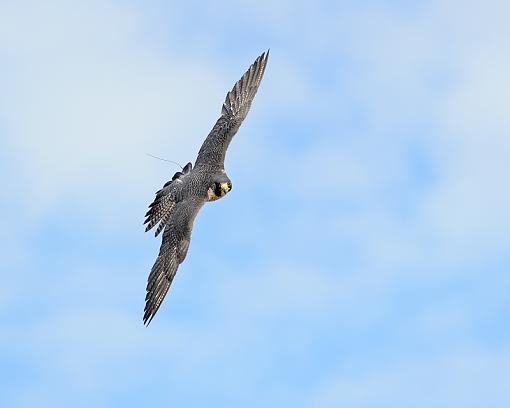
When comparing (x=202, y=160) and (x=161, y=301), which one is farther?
(x=202, y=160)

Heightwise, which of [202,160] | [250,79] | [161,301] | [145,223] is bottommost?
[161,301]

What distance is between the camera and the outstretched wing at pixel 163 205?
3188 cm

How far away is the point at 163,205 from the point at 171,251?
1756mm

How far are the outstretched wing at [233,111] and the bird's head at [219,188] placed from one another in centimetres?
182

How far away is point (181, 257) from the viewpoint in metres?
30.9

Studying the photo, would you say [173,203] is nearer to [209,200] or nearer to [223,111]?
[209,200]

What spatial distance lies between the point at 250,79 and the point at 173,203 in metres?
4.94

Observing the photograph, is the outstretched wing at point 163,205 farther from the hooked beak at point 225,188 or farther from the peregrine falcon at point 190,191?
the hooked beak at point 225,188

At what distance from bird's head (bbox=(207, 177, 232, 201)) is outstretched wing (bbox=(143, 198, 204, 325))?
35cm

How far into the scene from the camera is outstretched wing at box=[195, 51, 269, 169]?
3338 centimetres

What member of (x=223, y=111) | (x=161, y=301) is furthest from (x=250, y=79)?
(x=161, y=301)

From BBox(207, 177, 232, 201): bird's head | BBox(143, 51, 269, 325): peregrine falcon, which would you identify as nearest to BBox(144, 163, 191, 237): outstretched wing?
BBox(143, 51, 269, 325): peregrine falcon

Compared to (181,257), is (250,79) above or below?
above

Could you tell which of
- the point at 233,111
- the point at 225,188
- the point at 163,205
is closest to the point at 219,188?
the point at 225,188
